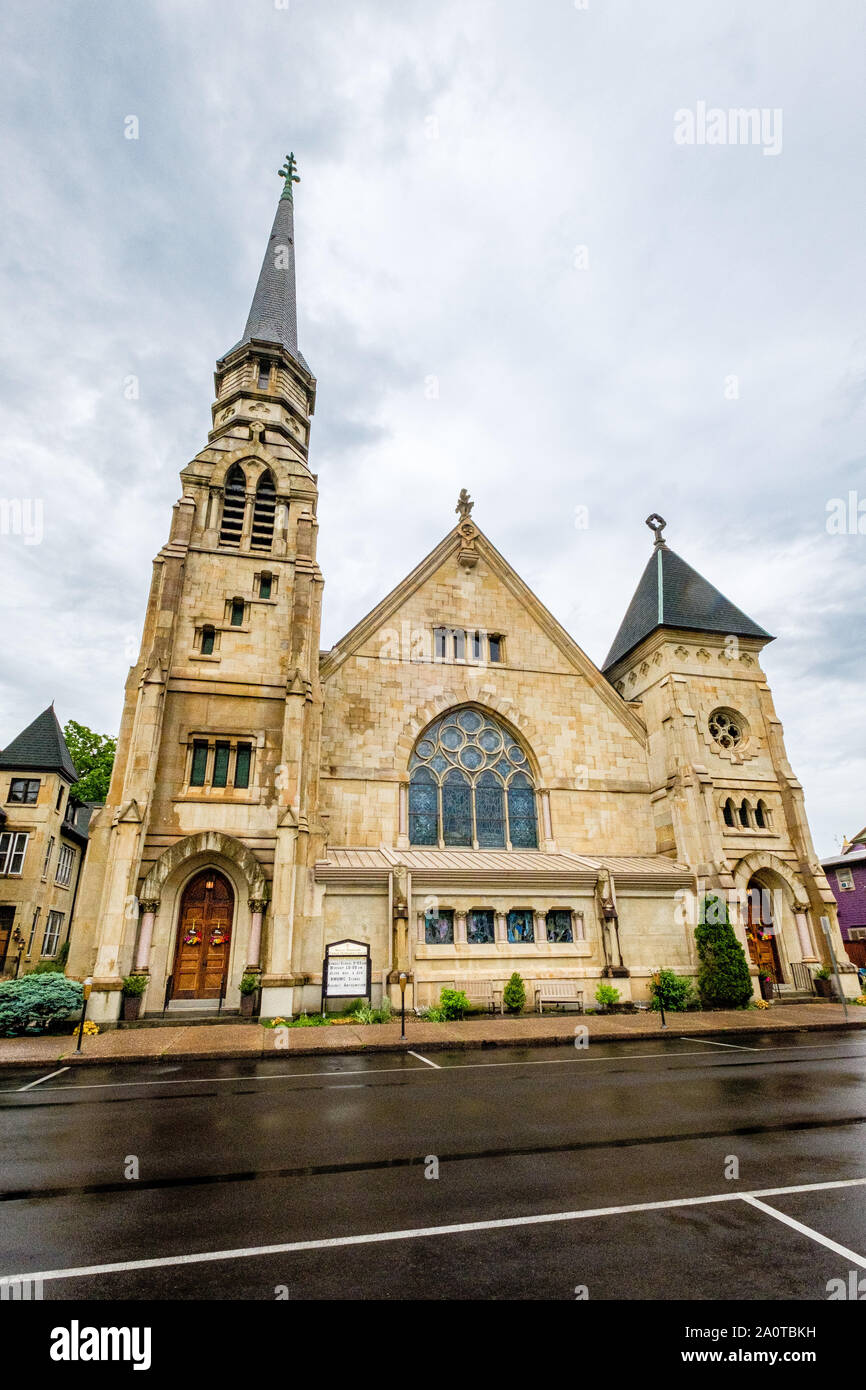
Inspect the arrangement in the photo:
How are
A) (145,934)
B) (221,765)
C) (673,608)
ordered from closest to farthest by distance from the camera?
(145,934)
(221,765)
(673,608)

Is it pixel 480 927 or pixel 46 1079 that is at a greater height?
pixel 480 927

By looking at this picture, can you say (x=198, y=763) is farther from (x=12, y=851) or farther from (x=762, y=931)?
(x=762, y=931)

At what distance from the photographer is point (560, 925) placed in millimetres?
21062

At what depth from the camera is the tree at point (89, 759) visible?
1713 inches

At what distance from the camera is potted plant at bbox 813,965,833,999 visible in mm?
22688

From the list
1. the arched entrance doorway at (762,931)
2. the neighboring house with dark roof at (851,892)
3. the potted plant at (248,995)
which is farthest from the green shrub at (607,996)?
the neighboring house with dark roof at (851,892)

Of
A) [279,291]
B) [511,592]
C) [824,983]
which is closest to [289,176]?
[279,291]

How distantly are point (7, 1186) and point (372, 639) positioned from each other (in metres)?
19.4

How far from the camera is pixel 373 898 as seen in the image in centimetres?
1950

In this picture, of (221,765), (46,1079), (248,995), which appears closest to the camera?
(46,1079)

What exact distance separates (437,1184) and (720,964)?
59.3 ft

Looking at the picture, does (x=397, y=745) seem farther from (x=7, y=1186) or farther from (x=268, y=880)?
(x=7, y=1186)

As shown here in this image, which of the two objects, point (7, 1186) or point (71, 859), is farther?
point (71, 859)
